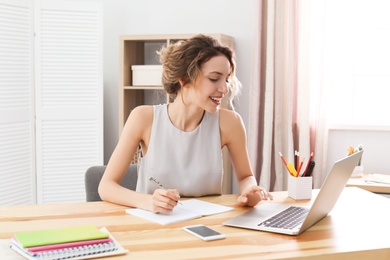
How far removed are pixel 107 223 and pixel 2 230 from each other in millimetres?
293

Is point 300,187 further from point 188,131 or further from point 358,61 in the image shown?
point 358,61

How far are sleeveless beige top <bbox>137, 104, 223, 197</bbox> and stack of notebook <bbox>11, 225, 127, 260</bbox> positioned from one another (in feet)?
2.50

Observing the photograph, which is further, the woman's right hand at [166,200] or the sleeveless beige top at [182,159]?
the sleeveless beige top at [182,159]

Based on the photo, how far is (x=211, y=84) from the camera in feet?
7.03

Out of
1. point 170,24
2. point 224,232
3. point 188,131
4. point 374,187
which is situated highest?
point 170,24

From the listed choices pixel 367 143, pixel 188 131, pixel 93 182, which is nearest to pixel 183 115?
pixel 188 131

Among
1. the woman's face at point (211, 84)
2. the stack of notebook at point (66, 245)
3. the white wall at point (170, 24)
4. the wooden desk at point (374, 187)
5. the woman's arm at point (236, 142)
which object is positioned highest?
the white wall at point (170, 24)

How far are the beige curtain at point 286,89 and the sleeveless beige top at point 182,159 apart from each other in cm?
169

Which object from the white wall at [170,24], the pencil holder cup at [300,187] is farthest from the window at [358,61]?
the pencil holder cup at [300,187]

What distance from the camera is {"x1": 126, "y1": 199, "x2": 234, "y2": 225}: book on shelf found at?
5.50 feet

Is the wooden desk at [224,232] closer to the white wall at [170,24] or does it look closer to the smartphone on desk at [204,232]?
the smartphone on desk at [204,232]

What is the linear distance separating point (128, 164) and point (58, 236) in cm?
81

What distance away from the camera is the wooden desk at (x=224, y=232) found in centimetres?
138

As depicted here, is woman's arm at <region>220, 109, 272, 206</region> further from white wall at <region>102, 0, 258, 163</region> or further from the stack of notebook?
white wall at <region>102, 0, 258, 163</region>
